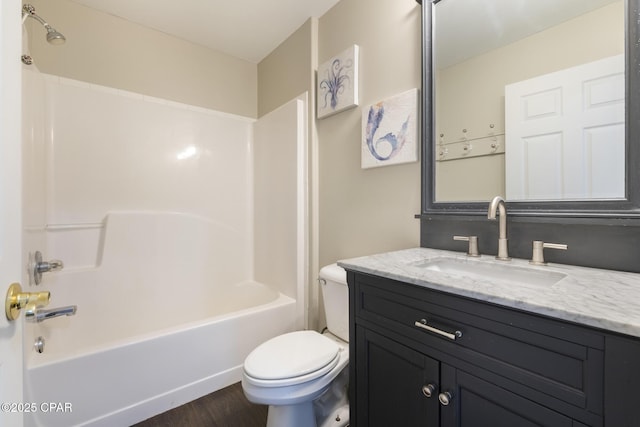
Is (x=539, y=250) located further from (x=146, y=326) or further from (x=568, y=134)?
(x=146, y=326)

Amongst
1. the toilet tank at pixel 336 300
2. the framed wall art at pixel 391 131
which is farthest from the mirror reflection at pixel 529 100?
the toilet tank at pixel 336 300

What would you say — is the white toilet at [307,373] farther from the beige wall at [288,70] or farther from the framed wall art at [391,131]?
the beige wall at [288,70]

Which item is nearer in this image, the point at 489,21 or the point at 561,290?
the point at 561,290

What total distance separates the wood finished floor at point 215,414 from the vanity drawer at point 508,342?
1.08 meters

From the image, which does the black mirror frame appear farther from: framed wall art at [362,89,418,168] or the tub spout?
the tub spout

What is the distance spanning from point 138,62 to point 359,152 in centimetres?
177

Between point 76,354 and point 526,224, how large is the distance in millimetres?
1968

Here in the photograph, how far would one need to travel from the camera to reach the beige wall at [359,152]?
1390mm

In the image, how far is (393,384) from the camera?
0.88 meters

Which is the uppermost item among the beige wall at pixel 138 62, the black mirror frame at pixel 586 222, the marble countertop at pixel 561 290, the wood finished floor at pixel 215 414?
the beige wall at pixel 138 62

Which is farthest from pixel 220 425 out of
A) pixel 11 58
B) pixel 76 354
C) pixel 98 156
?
pixel 98 156

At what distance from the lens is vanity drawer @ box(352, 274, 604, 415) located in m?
0.54

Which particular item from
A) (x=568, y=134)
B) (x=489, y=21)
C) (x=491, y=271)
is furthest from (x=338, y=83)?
(x=491, y=271)

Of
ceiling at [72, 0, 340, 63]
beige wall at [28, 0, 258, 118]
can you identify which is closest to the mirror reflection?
ceiling at [72, 0, 340, 63]
